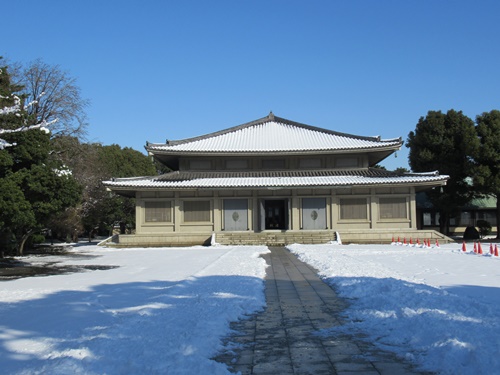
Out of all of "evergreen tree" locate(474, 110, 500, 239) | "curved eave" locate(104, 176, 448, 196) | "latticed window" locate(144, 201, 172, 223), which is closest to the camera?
"curved eave" locate(104, 176, 448, 196)

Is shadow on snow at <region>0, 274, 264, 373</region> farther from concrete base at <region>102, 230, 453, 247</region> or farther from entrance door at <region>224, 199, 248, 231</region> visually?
entrance door at <region>224, 199, 248, 231</region>

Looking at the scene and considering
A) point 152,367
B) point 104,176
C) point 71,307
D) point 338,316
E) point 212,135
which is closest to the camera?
point 152,367

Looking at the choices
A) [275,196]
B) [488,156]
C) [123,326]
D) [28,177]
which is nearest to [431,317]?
[123,326]

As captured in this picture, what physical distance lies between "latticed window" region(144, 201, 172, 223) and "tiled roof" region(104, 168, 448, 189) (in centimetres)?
139

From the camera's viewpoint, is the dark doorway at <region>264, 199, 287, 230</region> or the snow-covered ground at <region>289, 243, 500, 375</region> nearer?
the snow-covered ground at <region>289, 243, 500, 375</region>

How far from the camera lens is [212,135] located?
1378 inches

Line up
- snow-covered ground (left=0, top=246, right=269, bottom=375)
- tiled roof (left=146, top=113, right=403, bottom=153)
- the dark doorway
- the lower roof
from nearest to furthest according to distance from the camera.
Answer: snow-covered ground (left=0, top=246, right=269, bottom=375) → the lower roof → tiled roof (left=146, top=113, right=403, bottom=153) → the dark doorway

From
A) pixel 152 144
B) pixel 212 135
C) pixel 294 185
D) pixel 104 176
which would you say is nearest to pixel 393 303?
pixel 294 185

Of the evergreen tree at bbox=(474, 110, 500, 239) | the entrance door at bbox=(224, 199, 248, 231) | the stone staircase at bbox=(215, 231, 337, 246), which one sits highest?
the evergreen tree at bbox=(474, 110, 500, 239)

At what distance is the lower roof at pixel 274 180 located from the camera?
28484 millimetres

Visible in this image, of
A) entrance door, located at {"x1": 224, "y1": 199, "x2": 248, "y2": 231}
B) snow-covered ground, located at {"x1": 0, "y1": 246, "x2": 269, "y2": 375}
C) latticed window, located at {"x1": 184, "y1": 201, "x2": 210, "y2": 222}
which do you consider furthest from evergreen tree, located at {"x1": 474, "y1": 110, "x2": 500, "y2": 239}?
snow-covered ground, located at {"x1": 0, "y1": 246, "x2": 269, "y2": 375}

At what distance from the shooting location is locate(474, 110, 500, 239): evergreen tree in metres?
31.5

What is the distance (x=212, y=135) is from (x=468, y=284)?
26450mm

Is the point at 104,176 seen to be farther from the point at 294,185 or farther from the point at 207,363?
the point at 207,363
